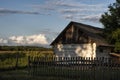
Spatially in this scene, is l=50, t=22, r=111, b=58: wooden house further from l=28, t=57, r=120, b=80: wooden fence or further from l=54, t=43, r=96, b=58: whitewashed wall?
l=28, t=57, r=120, b=80: wooden fence

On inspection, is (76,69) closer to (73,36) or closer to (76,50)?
(76,50)

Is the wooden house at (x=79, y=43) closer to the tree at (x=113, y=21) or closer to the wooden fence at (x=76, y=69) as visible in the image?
the tree at (x=113, y=21)

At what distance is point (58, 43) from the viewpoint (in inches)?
1972

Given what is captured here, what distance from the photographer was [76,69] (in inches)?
1051

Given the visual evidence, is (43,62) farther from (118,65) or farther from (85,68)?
(118,65)

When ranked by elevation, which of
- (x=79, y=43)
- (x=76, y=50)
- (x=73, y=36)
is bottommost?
(x=76, y=50)

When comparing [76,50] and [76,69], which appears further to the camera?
[76,50]

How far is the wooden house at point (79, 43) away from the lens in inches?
1839

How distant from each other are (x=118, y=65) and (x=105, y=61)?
1.00 m

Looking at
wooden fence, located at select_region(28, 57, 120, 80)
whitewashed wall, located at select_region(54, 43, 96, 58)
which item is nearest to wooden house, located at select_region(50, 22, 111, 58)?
whitewashed wall, located at select_region(54, 43, 96, 58)

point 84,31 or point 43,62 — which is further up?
point 84,31

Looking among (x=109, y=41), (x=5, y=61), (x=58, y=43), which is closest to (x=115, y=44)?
(x=109, y=41)

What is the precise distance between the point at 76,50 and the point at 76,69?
2184cm

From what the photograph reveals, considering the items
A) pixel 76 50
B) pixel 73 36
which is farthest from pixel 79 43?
pixel 73 36
